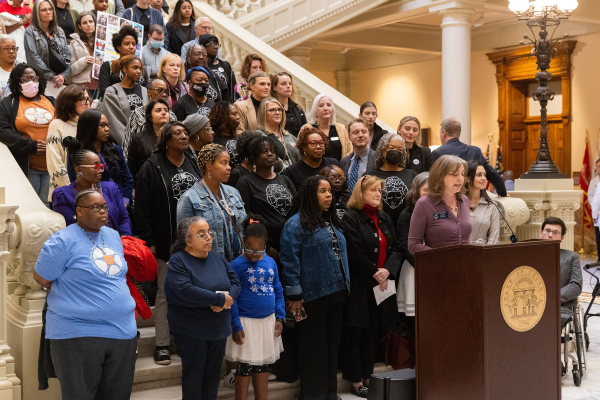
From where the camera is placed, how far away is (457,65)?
11.8m

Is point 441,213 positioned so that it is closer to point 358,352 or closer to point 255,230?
point 255,230

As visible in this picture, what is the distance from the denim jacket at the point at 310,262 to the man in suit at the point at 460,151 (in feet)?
6.22

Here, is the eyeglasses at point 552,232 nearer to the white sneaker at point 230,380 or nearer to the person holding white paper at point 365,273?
the person holding white paper at point 365,273

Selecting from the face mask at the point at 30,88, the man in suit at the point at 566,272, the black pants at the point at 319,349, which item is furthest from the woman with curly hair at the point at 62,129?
the man in suit at the point at 566,272

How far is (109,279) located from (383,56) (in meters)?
15.6

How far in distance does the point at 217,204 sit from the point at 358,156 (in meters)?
1.65

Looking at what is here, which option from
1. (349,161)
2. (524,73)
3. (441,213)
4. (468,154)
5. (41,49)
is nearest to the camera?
(441,213)

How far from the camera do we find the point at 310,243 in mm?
4910

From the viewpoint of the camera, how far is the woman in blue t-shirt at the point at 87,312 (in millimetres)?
3816

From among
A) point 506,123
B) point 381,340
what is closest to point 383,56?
point 506,123

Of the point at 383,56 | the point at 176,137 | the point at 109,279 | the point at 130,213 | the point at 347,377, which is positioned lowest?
the point at 347,377

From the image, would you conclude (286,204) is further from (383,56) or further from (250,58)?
(383,56)

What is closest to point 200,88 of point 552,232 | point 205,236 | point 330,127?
point 330,127

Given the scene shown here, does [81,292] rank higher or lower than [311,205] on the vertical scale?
lower
